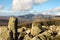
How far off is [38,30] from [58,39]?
16.6 feet

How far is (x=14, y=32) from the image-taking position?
39.3 m

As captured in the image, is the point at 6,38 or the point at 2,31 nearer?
the point at 6,38

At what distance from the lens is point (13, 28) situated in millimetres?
40094

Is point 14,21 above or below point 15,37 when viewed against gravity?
above

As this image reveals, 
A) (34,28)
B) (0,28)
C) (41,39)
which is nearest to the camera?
(41,39)

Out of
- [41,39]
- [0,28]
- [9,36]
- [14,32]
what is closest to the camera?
[41,39]

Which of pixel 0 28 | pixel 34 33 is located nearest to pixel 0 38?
pixel 0 28

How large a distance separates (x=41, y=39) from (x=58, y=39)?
30.8 ft

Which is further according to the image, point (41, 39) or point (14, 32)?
point (14, 32)

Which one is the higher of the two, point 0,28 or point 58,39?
point 0,28

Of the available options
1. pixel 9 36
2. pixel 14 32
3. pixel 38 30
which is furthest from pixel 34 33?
pixel 9 36

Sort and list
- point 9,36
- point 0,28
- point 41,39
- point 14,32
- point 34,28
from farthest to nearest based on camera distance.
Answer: point 34,28 < point 14,32 < point 0,28 < point 9,36 < point 41,39

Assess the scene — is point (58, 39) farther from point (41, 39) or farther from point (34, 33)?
point (41, 39)

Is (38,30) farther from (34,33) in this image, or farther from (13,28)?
(13,28)
